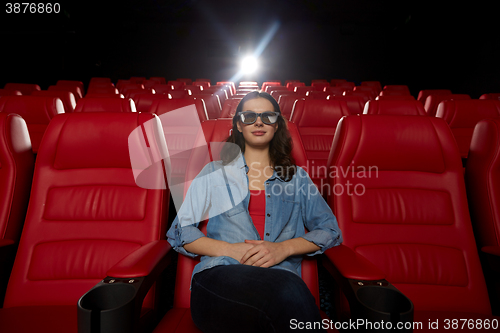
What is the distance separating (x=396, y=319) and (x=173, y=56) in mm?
14012

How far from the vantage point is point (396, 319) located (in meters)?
0.69

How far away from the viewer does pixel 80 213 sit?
132 centimetres

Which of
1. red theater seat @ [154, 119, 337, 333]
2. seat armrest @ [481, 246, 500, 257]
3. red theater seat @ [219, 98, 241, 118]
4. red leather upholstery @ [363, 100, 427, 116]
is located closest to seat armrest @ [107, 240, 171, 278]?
red theater seat @ [154, 119, 337, 333]

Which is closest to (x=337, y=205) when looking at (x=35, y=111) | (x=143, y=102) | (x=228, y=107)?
(x=228, y=107)

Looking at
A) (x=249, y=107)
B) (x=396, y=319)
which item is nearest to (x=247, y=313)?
(x=396, y=319)

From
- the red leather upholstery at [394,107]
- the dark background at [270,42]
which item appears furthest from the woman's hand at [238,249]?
the dark background at [270,42]

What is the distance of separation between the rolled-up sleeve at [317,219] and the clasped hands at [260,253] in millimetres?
124

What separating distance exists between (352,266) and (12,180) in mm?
1400

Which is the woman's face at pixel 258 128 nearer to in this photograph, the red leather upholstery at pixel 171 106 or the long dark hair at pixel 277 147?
the long dark hair at pixel 277 147

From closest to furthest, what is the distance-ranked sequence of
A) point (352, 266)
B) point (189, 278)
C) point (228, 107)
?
point (352, 266)
point (189, 278)
point (228, 107)

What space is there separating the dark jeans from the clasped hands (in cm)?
6

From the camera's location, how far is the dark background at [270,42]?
8.34 meters

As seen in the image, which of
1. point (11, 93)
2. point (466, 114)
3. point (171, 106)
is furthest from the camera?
point (11, 93)

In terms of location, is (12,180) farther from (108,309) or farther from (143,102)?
(143,102)
